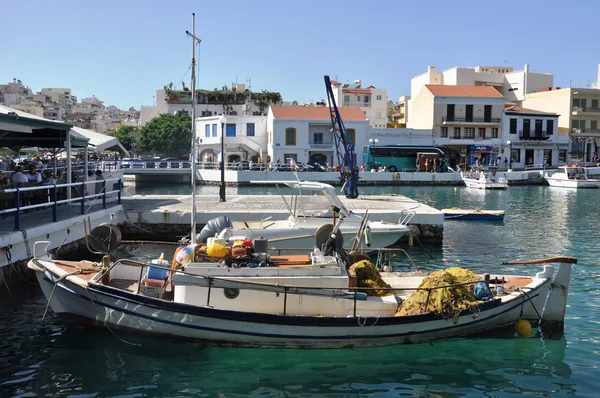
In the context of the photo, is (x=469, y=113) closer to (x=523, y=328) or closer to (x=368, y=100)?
(x=368, y=100)

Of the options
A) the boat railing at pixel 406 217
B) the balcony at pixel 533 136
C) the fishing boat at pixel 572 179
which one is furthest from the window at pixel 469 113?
the boat railing at pixel 406 217


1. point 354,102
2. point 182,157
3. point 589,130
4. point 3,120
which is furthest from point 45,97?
point 3,120

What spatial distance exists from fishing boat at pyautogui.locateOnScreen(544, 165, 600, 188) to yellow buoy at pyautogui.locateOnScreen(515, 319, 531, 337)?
49.7 meters

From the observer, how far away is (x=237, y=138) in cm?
6812

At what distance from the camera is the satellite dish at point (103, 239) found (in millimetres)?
14375

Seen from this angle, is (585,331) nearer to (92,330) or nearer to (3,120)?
(92,330)

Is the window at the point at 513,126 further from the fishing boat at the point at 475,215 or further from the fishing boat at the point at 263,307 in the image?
the fishing boat at the point at 263,307

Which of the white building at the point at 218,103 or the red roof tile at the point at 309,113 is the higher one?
the white building at the point at 218,103

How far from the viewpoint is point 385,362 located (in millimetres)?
10312

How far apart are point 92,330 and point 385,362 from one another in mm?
5920

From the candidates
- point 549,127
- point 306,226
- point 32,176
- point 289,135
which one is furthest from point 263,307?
point 549,127

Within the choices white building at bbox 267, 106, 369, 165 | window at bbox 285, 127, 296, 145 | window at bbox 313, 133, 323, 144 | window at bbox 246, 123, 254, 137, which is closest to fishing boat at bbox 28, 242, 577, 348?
white building at bbox 267, 106, 369, 165

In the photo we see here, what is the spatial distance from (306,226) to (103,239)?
6.24 m

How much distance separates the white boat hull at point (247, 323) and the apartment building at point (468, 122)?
6100 centimetres
